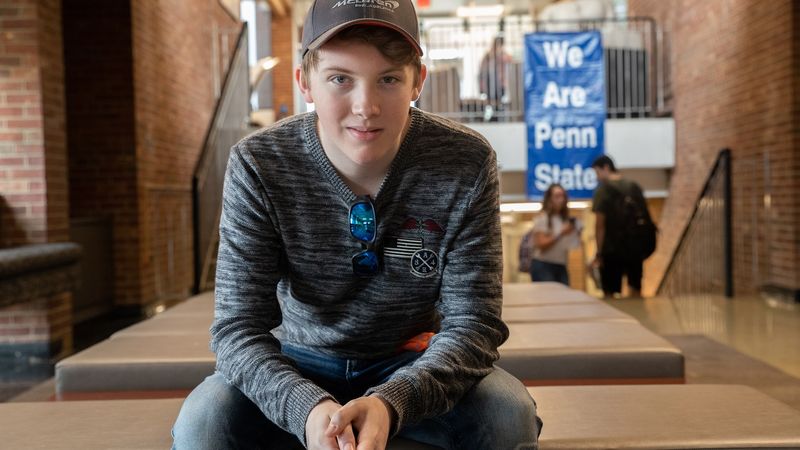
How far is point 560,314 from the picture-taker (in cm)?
358

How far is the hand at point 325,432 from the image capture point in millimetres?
1298

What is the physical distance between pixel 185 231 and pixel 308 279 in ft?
22.2

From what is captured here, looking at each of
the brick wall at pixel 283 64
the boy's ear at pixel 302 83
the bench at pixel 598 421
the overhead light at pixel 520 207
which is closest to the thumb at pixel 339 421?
the bench at pixel 598 421

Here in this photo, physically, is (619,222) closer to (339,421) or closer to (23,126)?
(23,126)

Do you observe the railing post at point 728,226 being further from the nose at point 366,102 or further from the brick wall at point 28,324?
the nose at point 366,102

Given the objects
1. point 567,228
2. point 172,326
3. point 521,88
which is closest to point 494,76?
point 521,88

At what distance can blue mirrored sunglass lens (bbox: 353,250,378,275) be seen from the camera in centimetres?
159

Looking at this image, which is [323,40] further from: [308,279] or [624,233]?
[624,233]

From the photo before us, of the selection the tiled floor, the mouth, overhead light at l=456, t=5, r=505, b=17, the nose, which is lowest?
the tiled floor

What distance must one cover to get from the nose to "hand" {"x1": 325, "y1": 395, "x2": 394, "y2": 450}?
525 millimetres

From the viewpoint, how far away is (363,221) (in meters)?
1.60

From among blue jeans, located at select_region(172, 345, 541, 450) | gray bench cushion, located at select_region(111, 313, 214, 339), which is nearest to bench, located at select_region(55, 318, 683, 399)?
gray bench cushion, located at select_region(111, 313, 214, 339)

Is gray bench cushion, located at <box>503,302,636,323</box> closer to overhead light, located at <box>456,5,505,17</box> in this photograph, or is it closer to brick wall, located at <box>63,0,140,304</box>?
brick wall, located at <box>63,0,140,304</box>

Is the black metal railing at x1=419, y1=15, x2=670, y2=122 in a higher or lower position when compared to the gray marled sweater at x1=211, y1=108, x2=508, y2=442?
higher
